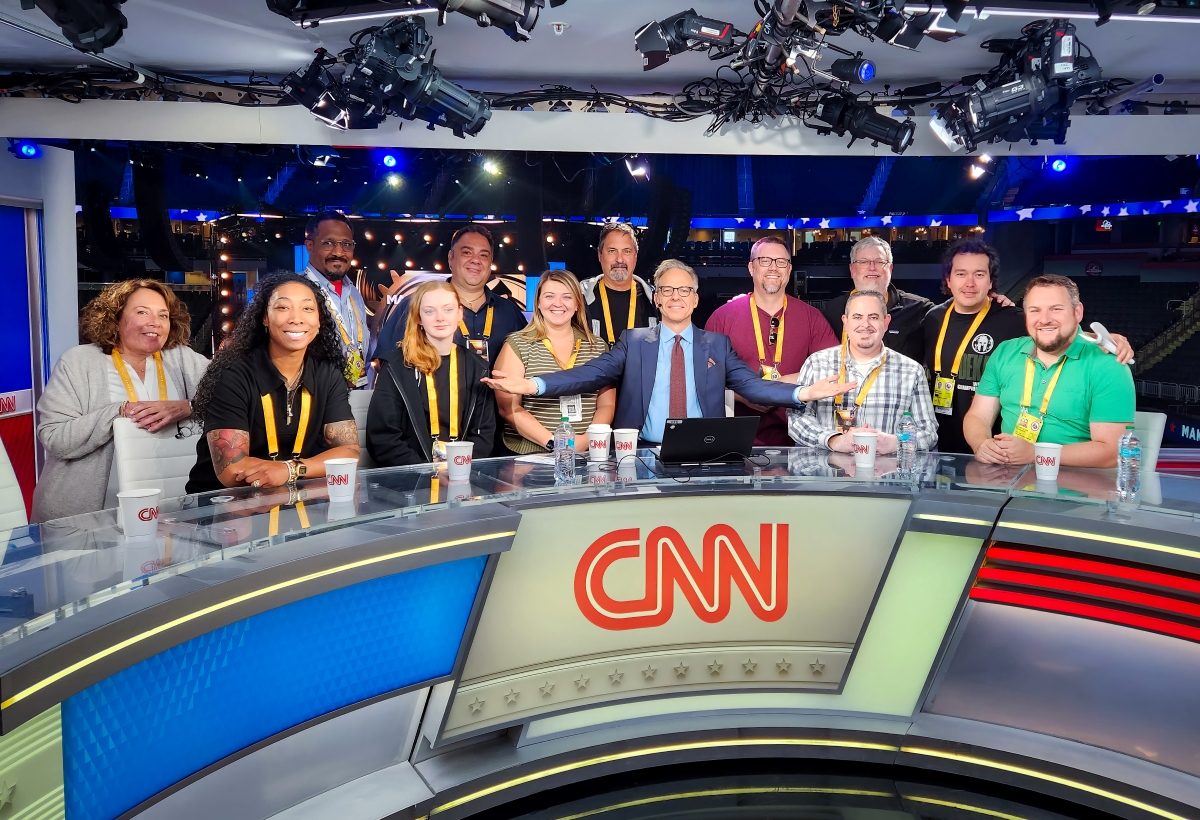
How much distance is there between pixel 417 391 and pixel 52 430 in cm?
139

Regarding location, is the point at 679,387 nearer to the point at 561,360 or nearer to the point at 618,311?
the point at 561,360

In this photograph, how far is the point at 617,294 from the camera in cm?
491

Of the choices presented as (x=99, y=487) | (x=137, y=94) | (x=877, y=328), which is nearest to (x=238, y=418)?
(x=99, y=487)

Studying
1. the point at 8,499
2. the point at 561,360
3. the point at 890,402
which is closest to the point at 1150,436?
the point at 890,402

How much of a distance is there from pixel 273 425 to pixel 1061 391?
9.14ft

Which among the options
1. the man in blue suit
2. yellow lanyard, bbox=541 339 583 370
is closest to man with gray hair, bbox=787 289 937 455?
the man in blue suit

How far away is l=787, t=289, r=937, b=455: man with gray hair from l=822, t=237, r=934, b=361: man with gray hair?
1.07m

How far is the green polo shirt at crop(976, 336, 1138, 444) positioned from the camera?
119 inches

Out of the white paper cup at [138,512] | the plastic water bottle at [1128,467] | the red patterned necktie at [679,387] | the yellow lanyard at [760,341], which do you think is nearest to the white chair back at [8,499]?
the white paper cup at [138,512]

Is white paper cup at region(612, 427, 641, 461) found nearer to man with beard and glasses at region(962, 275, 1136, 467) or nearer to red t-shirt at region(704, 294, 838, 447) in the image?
man with beard and glasses at region(962, 275, 1136, 467)

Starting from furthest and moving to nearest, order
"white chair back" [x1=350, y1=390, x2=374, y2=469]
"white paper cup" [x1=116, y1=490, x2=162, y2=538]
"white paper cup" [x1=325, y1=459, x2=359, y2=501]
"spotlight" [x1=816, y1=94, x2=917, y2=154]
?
1. "spotlight" [x1=816, y1=94, x2=917, y2=154]
2. "white chair back" [x1=350, y1=390, x2=374, y2=469]
3. "white paper cup" [x1=325, y1=459, x2=359, y2=501]
4. "white paper cup" [x1=116, y1=490, x2=162, y2=538]

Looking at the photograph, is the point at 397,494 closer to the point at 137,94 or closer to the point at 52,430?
the point at 52,430

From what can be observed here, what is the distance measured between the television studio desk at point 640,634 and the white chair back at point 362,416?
747mm

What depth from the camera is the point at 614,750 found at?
267 centimetres
